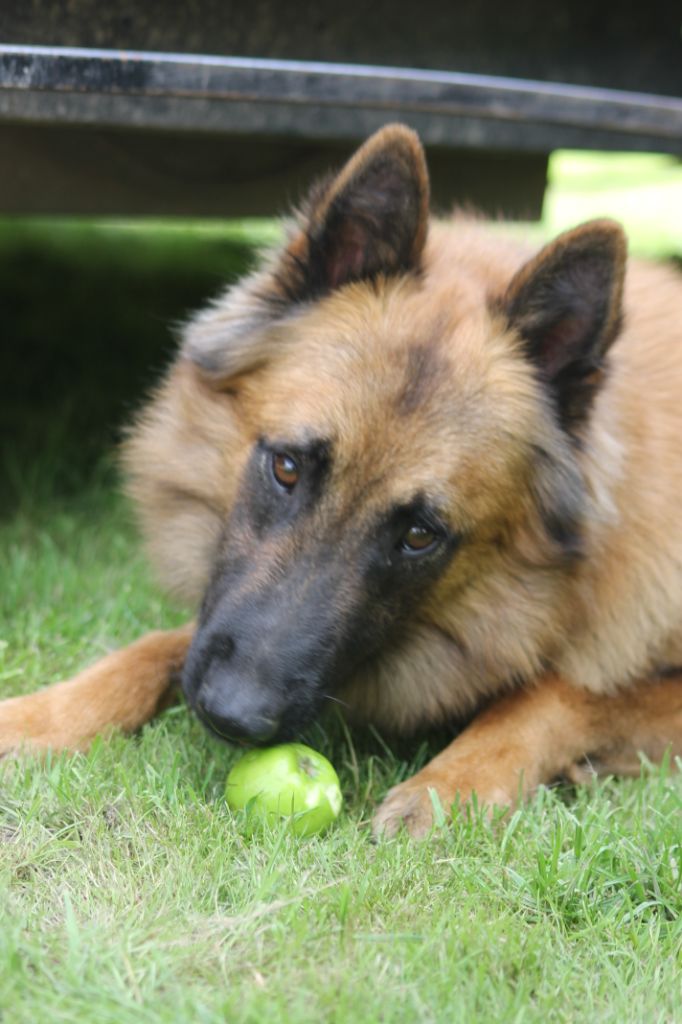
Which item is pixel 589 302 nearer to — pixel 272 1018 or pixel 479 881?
pixel 479 881

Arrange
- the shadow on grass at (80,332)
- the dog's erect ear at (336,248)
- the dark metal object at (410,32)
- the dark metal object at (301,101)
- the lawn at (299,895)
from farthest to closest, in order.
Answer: the shadow on grass at (80,332), the dark metal object at (410,32), the dark metal object at (301,101), the dog's erect ear at (336,248), the lawn at (299,895)

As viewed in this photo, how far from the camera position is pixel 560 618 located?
10.5 feet

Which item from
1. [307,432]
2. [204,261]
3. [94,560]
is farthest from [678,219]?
[307,432]

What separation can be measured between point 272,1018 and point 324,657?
96 cm

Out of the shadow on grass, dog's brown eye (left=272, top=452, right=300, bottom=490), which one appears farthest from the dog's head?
the shadow on grass

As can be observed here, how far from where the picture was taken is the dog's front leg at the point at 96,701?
116 inches

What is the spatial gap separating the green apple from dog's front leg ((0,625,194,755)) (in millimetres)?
427

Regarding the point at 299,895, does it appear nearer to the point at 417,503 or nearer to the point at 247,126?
the point at 417,503

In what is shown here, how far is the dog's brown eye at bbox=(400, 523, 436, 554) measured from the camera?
2871mm

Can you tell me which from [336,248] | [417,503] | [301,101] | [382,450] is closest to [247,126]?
[301,101]

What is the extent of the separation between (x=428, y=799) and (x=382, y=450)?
87cm

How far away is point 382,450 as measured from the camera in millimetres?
2795

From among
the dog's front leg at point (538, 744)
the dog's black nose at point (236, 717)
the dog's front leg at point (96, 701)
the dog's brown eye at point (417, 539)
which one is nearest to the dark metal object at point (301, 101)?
the dog's brown eye at point (417, 539)

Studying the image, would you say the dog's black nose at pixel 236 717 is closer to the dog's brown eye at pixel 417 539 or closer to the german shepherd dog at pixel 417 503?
the german shepherd dog at pixel 417 503
